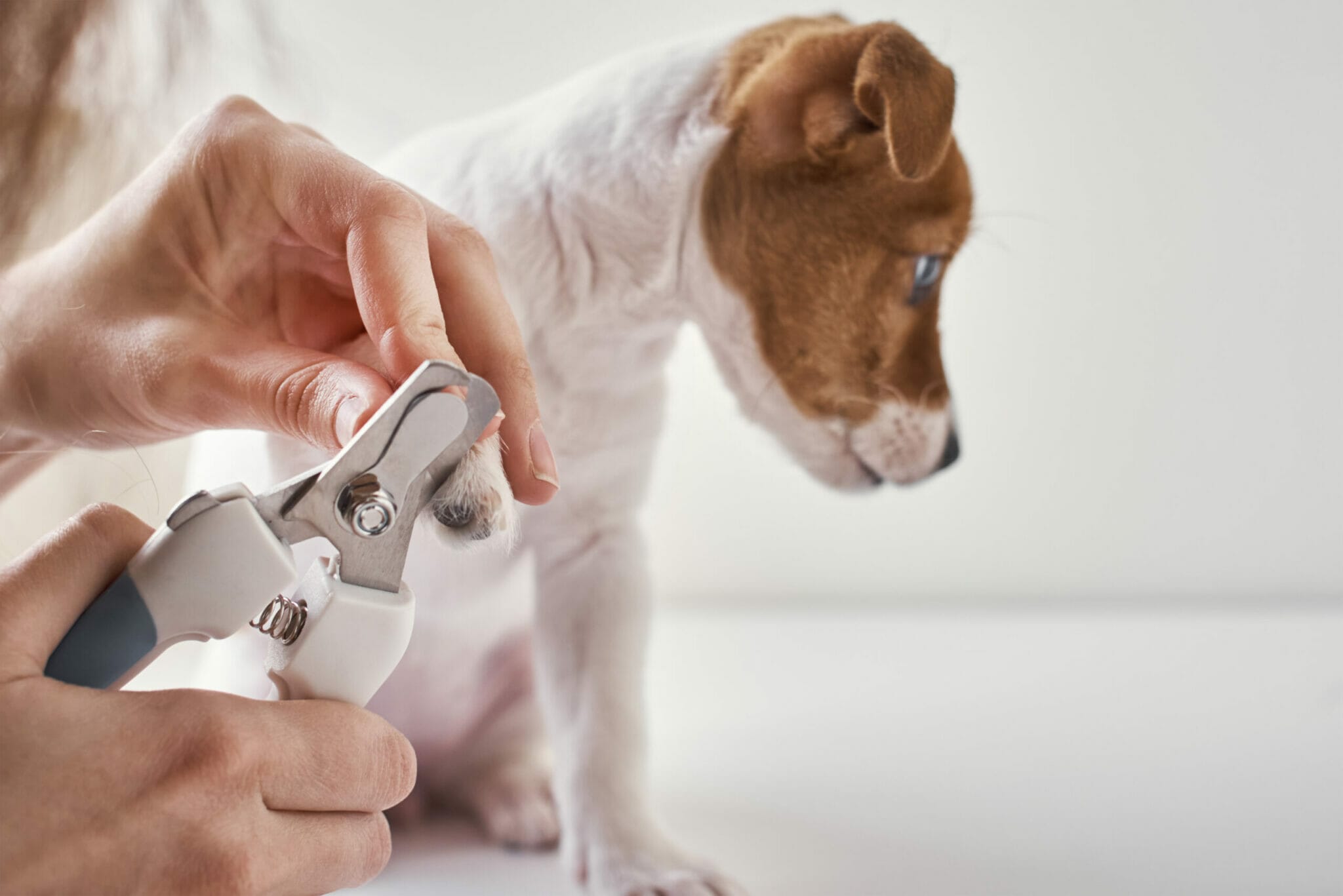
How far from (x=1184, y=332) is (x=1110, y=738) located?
1.38ft

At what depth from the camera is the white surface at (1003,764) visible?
738 mm

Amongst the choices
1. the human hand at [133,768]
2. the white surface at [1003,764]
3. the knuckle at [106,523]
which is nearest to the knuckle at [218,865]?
the human hand at [133,768]

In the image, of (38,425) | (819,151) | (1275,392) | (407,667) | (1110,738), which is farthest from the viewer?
(1275,392)

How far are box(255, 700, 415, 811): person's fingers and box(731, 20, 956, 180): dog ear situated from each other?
443mm

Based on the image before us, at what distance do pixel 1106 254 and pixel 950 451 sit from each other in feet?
1.35

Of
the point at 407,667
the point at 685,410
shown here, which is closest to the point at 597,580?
the point at 407,667

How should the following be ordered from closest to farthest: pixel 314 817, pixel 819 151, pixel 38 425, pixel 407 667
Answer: pixel 314 817 → pixel 38 425 → pixel 819 151 → pixel 407 667

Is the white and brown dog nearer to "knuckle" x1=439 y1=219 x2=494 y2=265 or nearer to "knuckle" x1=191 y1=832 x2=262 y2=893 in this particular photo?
"knuckle" x1=439 y1=219 x2=494 y2=265

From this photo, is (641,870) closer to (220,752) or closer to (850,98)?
(220,752)

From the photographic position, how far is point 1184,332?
44.4 inches

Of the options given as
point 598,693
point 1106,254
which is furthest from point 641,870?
point 1106,254

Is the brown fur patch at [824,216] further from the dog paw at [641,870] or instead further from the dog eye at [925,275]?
the dog paw at [641,870]

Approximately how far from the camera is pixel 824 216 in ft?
2.49

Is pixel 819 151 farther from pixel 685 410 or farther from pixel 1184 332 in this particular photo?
pixel 1184 332
